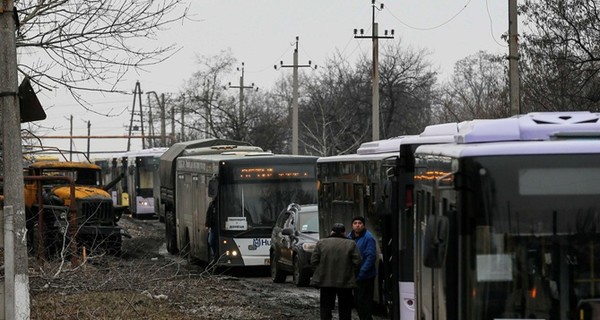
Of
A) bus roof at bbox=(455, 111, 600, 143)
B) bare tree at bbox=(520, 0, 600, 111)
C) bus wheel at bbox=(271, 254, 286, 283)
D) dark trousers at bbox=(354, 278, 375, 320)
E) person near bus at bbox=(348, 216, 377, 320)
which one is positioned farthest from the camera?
bare tree at bbox=(520, 0, 600, 111)

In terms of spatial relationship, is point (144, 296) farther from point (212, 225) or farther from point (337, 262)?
point (212, 225)

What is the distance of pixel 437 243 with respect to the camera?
9.57 m

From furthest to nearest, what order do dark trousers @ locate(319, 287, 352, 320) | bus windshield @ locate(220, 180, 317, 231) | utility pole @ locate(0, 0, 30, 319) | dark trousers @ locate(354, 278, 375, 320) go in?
bus windshield @ locate(220, 180, 317, 231) → dark trousers @ locate(354, 278, 375, 320) → dark trousers @ locate(319, 287, 352, 320) → utility pole @ locate(0, 0, 30, 319)

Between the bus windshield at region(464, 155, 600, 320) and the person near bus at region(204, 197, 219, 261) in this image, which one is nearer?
the bus windshield at region(464, 155, 600, 320)

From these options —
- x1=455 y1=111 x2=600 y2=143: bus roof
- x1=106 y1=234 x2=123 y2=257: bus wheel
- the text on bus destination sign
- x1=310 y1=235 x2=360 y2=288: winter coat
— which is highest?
x1=455 y1=111 x2=600 y2=143: bus roof

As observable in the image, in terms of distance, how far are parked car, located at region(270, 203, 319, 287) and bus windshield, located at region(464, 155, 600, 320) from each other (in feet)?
44.8

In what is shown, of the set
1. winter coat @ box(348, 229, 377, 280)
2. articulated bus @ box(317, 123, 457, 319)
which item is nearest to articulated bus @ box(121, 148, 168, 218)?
articulated bus @ box(317, 123, 457, 319)

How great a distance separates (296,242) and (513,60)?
20.1 ft

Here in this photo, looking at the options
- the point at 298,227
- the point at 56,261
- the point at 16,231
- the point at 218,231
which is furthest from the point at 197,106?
the point at 16,231

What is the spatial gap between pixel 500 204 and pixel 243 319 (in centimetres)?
921

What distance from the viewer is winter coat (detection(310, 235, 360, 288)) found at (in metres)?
16.4

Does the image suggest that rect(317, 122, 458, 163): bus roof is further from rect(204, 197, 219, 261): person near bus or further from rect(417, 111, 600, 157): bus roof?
rect(204, 197, 219, 261): person near bus

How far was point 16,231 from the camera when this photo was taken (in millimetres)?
12828

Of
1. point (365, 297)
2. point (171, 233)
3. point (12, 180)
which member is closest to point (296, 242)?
point (365, 297)
